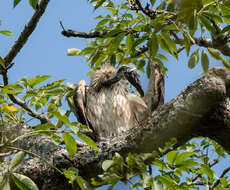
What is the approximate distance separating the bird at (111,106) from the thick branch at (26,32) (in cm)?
115

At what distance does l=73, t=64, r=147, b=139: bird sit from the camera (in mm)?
5148

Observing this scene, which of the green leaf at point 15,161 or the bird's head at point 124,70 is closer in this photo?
the green leaf at point 15,161

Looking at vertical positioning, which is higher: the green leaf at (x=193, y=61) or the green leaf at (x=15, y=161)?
the green leaf at (x=193, y=61)

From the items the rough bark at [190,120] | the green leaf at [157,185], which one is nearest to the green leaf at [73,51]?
the rough bark at [190,120]

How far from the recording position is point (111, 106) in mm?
5445

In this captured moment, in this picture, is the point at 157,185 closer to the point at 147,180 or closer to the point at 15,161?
the point at 147,180

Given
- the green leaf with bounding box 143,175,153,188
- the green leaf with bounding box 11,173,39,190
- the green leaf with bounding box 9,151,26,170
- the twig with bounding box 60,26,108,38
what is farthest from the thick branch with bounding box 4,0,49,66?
the green leaf with bounding box 143,175,153,188

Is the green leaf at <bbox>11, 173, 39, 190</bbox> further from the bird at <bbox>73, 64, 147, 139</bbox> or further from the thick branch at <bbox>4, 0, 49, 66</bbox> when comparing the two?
the bird at <bbox>73, 64, 147, 139</bbox>

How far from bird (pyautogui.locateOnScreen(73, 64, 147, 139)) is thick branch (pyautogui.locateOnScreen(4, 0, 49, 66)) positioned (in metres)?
1.15

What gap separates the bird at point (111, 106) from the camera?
5.15 m

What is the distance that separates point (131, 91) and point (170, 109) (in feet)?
9.79

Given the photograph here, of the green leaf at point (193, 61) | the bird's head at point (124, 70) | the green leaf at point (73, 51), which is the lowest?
the green leaf at point (193, 61)

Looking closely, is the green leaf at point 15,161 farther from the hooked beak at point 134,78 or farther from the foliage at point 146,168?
the hooked beak at point 134,78

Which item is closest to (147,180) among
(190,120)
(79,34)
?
(190,120)
